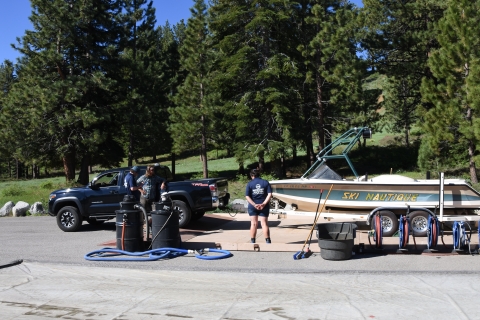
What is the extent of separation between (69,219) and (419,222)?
973 cm

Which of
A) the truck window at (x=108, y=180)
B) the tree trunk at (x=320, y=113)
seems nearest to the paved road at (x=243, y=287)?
the truck window at (x=108, y=180)

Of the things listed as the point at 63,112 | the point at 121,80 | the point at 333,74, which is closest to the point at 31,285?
the point at 333,74

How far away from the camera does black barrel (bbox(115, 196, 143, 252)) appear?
411 inches

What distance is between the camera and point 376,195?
12.4 m

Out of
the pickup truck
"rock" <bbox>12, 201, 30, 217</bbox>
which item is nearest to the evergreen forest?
"rock" <bbox>12, 201, 30, 217</bbox>

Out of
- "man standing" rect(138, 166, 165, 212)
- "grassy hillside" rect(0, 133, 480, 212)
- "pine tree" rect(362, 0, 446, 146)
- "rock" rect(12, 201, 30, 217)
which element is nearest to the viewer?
"man standing" rect(138, 166, 165, 212)

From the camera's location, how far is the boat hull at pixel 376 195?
12.0m

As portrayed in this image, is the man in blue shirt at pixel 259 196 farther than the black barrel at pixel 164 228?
Yes

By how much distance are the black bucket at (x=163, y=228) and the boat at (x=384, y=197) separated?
352 centimetres

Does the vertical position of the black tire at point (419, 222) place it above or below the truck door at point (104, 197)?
below

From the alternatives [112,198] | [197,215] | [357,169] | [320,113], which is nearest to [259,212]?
[197,215]

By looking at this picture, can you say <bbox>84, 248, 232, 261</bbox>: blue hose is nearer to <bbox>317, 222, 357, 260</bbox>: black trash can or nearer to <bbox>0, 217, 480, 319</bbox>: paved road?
<bbox>0, 217, 480, 319</bbox>: paved road

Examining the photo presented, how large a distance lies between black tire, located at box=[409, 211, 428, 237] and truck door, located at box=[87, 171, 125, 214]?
7.90 m

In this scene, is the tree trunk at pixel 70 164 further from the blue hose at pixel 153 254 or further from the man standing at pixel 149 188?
the blue hose at pixel 153 254
